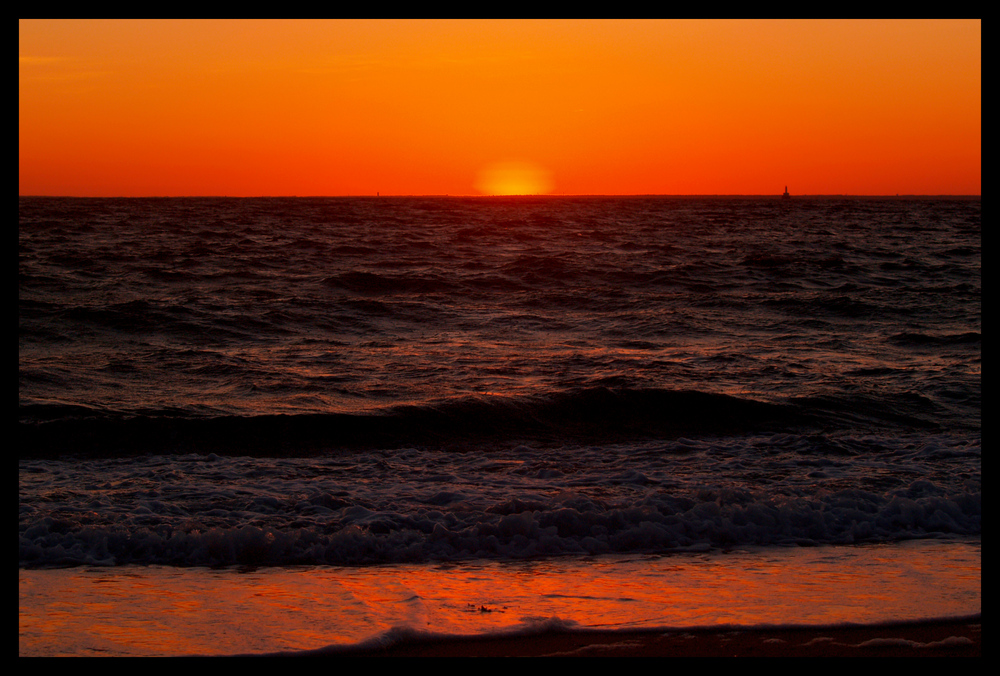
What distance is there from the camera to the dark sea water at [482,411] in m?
5.74

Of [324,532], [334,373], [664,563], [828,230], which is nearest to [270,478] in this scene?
[324,532]

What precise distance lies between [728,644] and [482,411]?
19.5 feet

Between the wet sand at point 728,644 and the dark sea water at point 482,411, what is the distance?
1.44m

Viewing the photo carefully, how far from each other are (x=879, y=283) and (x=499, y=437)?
1554 cm

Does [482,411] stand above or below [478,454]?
above

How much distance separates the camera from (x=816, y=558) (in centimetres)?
520

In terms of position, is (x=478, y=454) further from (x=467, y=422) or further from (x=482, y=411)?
(x=482, y=411)

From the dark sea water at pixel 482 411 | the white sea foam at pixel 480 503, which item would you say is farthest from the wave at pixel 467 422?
the white sea foam at pixel 480 503

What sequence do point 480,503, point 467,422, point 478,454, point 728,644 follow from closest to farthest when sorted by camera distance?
point 728,644 → point 480,503 → point 478,454 → point 467,422

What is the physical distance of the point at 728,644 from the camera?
382cm

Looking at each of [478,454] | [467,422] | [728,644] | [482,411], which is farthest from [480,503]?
[482,411]

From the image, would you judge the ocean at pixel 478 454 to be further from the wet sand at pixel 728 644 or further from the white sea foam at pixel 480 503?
the wet sand at pixel 728 644

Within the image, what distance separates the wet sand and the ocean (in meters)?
0.14
